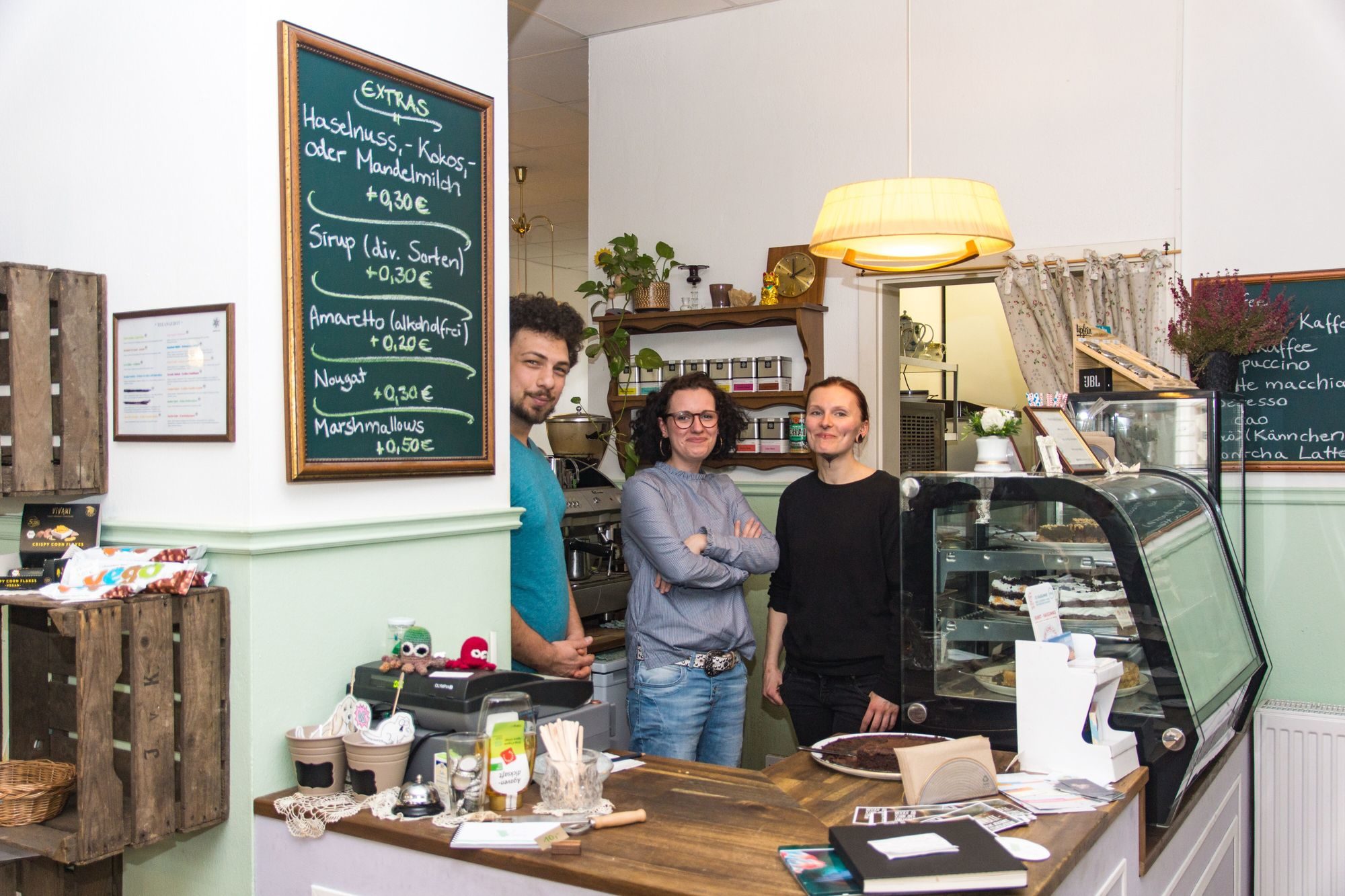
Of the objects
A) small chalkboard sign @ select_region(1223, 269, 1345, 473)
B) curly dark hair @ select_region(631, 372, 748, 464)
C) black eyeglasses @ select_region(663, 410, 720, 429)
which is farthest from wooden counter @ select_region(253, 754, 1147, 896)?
small chalkboard sign @ select_region(1223, 269, 1345, 473)

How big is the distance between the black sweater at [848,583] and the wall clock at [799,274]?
4.64ft

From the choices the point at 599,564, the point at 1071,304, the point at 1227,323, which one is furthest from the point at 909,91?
the point at 599,564

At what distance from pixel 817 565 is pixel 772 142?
227cm

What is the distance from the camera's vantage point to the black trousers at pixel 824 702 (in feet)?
10.7

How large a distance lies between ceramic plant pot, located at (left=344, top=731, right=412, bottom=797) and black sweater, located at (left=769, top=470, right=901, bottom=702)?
5.10ft

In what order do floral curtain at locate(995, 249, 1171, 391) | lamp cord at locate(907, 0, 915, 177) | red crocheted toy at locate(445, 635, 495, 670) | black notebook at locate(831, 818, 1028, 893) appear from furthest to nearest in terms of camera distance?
lamp cord at locate(907, 0, 915, 177) < floral curtain at locate(995, 249, 1171, 391) < red crocheted toy at locate(445, 635, 495, 670) < black notebook at locate(831, 818, 1028, 893)

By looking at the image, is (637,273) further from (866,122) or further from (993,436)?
(993,436)

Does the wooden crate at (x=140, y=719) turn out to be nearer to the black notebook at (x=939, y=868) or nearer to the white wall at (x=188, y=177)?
the white wall at (x=188, y=177)

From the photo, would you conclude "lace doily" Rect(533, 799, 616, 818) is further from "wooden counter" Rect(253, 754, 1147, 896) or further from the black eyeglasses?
the black eyeglasses

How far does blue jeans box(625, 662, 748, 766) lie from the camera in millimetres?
3213

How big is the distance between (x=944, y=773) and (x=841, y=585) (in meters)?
1.26

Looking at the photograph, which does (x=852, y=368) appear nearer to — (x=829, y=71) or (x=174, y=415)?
(x=829, y=71)

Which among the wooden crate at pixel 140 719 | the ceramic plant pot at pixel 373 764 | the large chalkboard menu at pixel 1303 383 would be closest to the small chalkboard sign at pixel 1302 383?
the large chalkboard menu at pixel 1303 383

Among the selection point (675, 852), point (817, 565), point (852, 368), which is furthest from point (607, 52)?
point (675, 852)
